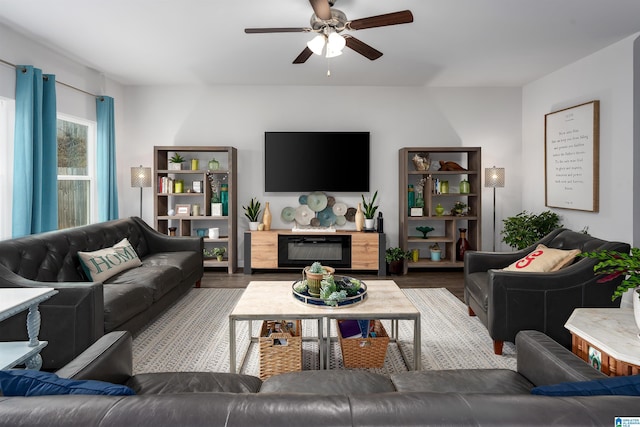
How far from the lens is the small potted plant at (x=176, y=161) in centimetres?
562

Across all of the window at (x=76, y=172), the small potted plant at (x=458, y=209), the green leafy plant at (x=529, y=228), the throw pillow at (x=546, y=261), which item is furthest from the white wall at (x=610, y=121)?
the window at (x=76, y=172)

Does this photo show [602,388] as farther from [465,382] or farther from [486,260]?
[486,260]

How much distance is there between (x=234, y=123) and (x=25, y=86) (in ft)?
8.40

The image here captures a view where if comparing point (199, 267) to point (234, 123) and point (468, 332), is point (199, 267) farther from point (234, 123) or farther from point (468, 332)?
point (468, 332)

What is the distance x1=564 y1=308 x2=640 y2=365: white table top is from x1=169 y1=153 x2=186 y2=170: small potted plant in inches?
194

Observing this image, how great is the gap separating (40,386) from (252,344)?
2.18 meters

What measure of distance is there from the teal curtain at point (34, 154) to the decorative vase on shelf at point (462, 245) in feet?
15.7

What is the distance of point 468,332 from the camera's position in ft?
11.1

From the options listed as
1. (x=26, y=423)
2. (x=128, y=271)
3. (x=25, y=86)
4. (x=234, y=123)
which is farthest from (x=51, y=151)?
(x=26, y=423)

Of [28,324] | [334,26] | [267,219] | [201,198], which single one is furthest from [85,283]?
[201,198]

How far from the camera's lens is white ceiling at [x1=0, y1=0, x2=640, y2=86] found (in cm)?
323

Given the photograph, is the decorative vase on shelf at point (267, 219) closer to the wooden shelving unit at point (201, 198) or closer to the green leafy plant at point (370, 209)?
the wooden shelving unit at point (201, 198)

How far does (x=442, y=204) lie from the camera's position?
5.98 metres

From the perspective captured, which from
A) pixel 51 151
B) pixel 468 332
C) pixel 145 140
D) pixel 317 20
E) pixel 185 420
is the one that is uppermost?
pixel 317 20
